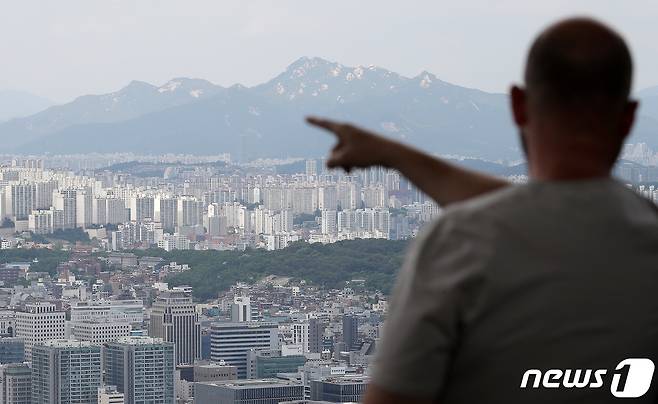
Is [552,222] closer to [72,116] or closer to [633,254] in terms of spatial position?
[633,254]

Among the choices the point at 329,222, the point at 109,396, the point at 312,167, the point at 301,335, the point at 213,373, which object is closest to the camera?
the point at 109,396

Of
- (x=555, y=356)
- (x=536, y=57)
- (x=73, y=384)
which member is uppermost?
(x=536, y=57)

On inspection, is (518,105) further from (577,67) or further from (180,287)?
(180,287)

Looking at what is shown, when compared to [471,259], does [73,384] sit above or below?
below

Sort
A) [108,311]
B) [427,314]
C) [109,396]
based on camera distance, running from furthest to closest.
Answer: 1. [108,311]
2. [109,396]
3. [427,314]

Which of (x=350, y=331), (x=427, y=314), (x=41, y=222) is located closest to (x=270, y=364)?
(x=350, y=331)

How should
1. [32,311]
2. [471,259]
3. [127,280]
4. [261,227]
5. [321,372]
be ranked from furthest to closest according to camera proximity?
Result: 1. [261,227]
2. [127,280]
3. [32,311]
4. [321,372]
5. [471,259]

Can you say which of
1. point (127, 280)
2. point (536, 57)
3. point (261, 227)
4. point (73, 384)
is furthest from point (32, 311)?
point (536, 57)

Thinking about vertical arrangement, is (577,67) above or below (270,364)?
above
